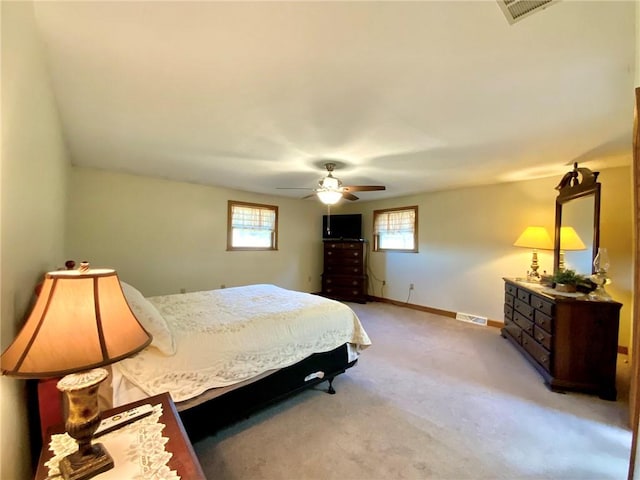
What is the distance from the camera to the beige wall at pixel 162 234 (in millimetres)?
3859

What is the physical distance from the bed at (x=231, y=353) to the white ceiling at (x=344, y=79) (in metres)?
1.44

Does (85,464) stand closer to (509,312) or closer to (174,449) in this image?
(174,449)

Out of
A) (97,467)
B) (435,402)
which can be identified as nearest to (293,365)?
(435,402)

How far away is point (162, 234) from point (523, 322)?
5254 millimetres

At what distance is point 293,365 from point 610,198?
167 inches

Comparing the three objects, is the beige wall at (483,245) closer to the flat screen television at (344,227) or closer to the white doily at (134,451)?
the flat screen television at (344,227)

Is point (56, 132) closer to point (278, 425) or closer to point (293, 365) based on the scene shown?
point (293, 365)

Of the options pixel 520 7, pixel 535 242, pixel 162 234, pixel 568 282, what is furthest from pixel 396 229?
pixel 520 7

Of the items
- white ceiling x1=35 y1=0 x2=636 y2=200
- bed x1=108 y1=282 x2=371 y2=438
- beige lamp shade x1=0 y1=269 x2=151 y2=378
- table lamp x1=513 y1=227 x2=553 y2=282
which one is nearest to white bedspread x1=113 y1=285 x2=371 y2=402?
bed x1=108 y1=282 x2=371 y2=438

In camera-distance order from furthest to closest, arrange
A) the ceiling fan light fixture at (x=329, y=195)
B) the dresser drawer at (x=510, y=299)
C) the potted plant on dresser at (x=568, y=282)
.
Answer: the dresser drawer at (x=510, y=299)
the ceiling fan light fixture at (x=329, y=195)
the potted plant on dresser at (x=568, y=282)

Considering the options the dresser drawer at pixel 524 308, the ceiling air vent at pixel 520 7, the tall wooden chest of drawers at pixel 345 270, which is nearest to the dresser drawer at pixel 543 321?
the dresser drawer at pixel 524 308

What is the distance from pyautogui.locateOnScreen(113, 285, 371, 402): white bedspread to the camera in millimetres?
1663

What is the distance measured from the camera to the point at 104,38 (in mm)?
1357

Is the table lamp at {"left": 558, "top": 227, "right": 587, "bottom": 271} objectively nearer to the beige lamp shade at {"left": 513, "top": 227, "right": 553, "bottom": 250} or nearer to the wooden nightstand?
the beige lamp shade at {"left": 513, "top": 227, "right": 553, "bottom": 250}
